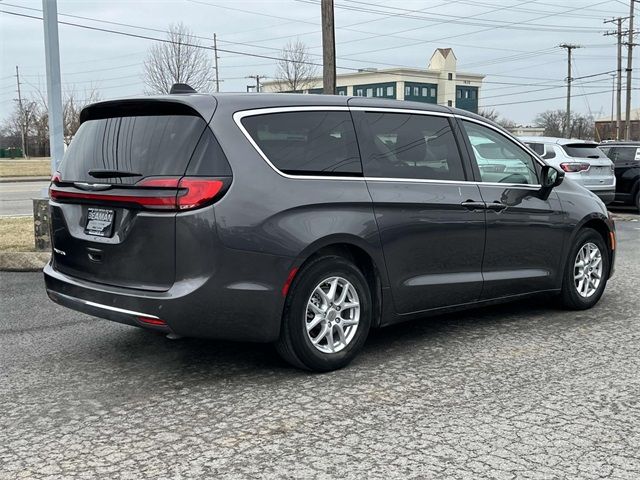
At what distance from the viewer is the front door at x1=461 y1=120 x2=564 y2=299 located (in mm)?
5605

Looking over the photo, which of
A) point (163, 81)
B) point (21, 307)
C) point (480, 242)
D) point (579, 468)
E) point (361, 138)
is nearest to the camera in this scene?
point (579, 468)

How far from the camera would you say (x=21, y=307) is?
6.62 metres

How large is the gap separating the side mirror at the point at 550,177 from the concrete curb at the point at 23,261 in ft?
18.0

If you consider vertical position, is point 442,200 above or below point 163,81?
below

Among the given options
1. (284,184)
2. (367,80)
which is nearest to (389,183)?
(284,184)

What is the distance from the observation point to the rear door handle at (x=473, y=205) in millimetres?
5363

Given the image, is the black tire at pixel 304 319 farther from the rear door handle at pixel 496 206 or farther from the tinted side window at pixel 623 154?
the tinted side window at pixel 623 154

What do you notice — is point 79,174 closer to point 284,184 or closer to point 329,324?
point 284,184

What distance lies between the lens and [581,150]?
15.4m

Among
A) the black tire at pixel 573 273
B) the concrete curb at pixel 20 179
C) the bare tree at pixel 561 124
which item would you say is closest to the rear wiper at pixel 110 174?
the black tire at pixel 573 273

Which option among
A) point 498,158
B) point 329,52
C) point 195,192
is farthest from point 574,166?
point 195,192

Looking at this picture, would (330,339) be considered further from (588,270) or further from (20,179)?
(20,179)

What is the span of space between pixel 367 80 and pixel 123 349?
102035mm

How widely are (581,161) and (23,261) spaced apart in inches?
442
